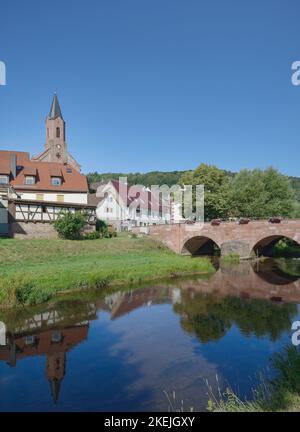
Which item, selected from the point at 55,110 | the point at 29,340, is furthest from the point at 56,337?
the point at 55,110

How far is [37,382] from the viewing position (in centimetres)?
1195

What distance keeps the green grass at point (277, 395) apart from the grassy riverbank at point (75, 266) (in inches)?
521

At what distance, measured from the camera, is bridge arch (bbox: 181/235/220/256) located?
157 feet

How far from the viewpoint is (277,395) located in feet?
30.8

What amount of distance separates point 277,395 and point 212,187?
159ft

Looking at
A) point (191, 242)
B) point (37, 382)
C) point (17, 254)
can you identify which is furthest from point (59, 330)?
point (191, 242)

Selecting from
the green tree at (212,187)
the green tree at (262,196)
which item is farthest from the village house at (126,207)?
the green tree at (262,196)

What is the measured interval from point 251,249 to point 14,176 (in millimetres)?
30886

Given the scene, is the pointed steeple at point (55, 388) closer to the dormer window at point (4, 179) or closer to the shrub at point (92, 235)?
the shrub at point (92, 235)

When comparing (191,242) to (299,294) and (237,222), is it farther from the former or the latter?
(299,294)

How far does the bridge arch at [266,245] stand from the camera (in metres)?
41.1

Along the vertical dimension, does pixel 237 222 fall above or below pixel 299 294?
above
